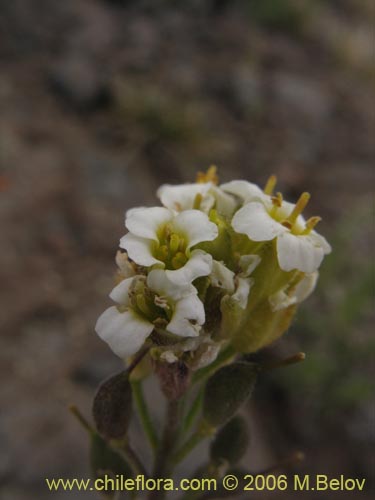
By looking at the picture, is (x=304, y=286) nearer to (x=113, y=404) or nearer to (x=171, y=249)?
(x=171, y=249)

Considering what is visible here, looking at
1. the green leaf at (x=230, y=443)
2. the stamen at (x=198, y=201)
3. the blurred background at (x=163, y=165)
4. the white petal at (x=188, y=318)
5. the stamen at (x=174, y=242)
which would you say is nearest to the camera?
the white petal at (x=188, y=318)

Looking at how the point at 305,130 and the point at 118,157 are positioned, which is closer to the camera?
the point at 118,157

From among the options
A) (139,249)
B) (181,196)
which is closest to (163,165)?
(181,196)

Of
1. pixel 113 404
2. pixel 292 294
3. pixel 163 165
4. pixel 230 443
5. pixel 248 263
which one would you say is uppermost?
pixel 248 263

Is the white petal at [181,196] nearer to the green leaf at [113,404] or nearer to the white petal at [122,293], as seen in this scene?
the white petal at [122,293]

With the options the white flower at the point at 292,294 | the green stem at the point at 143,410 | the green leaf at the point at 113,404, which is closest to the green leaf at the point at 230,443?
the green stem at the point at 143,410

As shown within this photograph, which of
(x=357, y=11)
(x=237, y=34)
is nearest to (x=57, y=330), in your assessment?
(x=237, y=34)

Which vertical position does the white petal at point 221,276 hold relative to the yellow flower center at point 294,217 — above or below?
below

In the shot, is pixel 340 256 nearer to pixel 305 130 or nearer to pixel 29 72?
pixel 305 130
